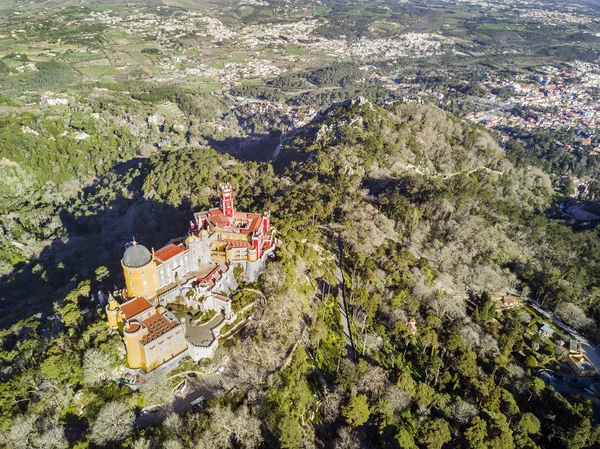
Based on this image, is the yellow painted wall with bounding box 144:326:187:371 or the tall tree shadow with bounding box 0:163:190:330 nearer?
the yellow painted wall with bounding box 144:326:187:371

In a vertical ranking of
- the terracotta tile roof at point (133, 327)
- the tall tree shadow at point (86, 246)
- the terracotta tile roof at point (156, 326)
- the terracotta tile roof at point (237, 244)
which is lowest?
the tall tree shadow at point (86, 246)

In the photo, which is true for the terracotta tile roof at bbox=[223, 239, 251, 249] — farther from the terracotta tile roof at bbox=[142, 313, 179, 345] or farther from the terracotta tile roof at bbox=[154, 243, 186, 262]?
the terracotta tile roof at bbox=[142, 313, 179, 345]

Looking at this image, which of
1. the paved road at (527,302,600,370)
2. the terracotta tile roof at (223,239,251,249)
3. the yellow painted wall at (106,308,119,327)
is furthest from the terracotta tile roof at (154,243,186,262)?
the paved road at (527,302,600,370)

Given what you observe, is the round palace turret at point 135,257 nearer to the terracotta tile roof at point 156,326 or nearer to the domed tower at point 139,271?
the domed tower at point 139,271

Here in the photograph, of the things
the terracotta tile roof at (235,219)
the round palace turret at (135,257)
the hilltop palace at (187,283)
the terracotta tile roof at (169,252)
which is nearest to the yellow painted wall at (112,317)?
the hilltop palace at (187,283)

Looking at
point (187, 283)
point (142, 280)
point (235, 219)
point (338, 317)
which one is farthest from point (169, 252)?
point (338, 317)

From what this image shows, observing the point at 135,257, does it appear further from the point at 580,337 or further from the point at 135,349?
the point at 580,337
